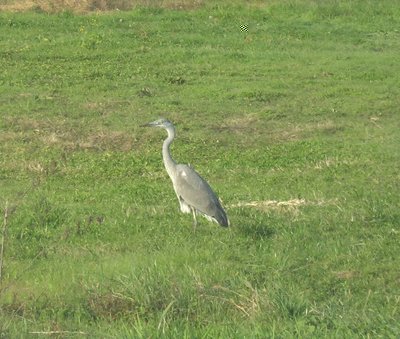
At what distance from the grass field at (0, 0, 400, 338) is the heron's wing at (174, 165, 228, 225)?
14cm

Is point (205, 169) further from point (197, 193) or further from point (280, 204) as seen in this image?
point (197, 193)

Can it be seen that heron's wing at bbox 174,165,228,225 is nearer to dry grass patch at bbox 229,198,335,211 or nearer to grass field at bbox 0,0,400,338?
grass field at bbox 0,0,400,338

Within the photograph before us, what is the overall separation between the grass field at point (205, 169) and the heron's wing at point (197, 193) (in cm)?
14

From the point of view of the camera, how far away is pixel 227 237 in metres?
8.18

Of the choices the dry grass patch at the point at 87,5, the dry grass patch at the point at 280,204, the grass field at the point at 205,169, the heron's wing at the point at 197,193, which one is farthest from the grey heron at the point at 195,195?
the dry grass patch at the point at 87,5

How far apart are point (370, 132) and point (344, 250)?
5551 millimetres

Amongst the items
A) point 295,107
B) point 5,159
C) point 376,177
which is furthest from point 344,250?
point 295,107

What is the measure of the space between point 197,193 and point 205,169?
2.68m

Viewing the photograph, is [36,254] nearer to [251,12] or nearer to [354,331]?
[354,331]

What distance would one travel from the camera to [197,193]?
8.96 metres

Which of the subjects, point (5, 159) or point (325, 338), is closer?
point (325, 338)

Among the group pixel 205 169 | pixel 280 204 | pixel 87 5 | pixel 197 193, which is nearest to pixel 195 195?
pixel 197 193

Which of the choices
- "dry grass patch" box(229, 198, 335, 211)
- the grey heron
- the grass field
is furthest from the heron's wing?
"dry grass patch" box(229, 198, 335, 211)

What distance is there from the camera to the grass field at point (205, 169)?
21.8 ft
